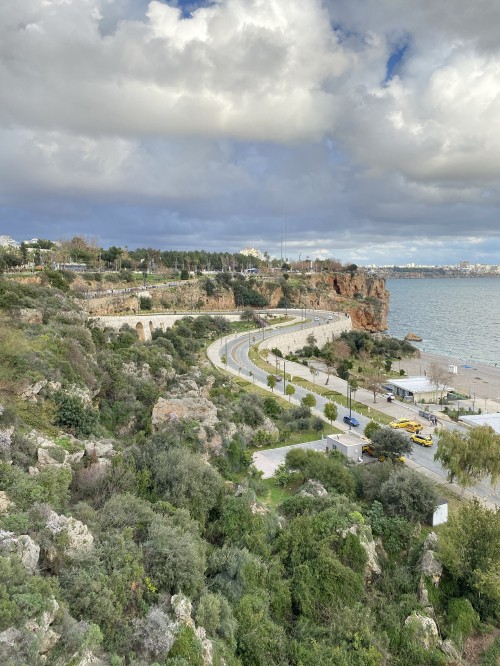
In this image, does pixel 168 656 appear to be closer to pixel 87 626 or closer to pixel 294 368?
pixel 87 626

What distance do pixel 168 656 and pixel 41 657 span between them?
107 inches

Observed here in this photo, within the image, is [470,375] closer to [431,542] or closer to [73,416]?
[431,542]

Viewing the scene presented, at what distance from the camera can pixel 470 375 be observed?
59531 millimetres

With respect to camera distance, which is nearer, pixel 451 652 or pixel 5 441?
pixel 451 652

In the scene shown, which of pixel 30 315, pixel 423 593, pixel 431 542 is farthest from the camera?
pixel 30 315

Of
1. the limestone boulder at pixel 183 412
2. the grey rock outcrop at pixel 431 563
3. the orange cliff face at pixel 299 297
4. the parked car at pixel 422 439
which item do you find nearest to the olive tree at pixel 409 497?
the grey rock outcrop at pixel 431 563

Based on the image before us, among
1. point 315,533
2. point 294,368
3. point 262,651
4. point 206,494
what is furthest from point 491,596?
point 294,368

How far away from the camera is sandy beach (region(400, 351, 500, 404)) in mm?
46906

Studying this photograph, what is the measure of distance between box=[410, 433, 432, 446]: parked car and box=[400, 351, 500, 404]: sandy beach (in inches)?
706

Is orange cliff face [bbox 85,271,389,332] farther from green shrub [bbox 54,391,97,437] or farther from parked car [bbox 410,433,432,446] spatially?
parked car [bbox 410,433,432,446]

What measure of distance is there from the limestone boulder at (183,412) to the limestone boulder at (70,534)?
10259 millimetres

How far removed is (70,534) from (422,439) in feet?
72.8

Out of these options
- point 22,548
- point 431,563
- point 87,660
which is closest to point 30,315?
point 22,548

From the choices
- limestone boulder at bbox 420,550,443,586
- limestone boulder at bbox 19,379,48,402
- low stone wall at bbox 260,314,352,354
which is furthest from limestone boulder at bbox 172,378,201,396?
low stone wall at bbox 260,314,352,354
